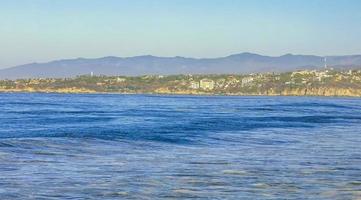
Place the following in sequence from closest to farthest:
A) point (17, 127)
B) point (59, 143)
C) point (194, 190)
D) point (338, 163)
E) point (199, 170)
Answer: point (194, 190), point (199, 170), point (338, 163), point (59, 143), point (17, 127)

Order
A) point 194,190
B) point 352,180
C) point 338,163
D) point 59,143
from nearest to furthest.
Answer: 1. point 194,190
2. point 352,180
3. point 338,163
4. point 59,143

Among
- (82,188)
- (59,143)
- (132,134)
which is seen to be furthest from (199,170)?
A: (132,134)

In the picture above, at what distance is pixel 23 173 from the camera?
80.1 feet

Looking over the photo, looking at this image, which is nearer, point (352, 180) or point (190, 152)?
point (352, 180)

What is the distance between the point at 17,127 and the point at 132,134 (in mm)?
9220

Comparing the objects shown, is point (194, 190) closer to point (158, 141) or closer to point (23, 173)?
point (23, 173)

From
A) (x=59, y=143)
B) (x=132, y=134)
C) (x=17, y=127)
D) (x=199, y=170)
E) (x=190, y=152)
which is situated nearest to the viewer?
(x=199, y=170)

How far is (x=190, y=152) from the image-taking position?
34.0 meters

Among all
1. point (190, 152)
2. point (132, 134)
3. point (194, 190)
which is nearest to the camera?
point (194, 190)

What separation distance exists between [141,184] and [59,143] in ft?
49.4

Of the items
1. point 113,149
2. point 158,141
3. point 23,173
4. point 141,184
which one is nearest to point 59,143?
point 113,149

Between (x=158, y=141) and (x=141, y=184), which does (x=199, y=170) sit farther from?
(x=158, y=141)

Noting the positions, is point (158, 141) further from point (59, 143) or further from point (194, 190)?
point (194, 190)

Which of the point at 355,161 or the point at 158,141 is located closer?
the point at 355,161
